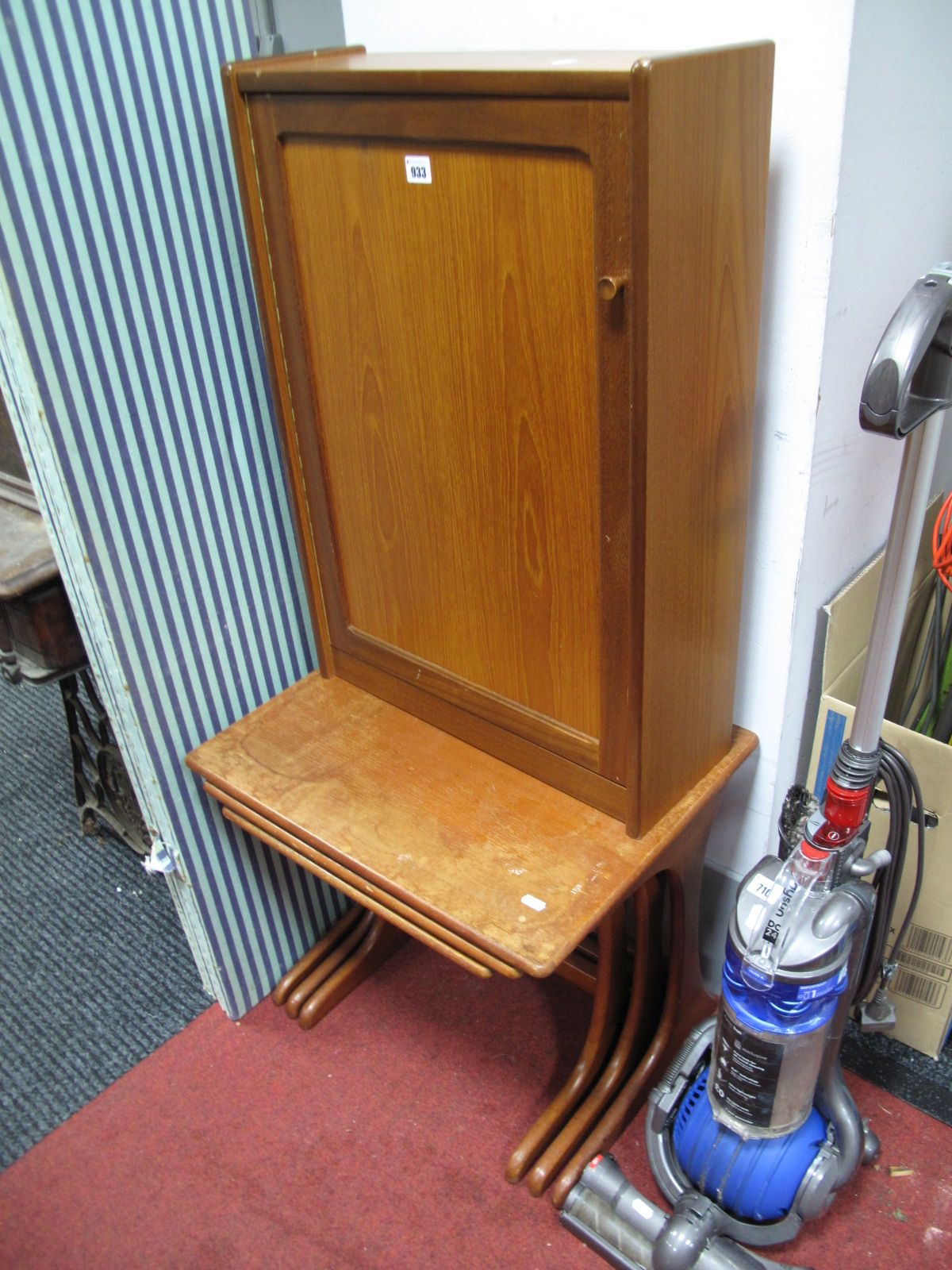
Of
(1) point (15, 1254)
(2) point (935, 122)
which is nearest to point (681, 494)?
(2) point (935, 122)

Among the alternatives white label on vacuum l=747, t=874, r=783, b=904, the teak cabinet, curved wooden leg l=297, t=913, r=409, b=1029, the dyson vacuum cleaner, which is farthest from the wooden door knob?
curved wooden leg l=297, t=913, r=409, b=1029

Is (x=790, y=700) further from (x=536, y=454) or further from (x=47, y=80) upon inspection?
(x=47, y=80)

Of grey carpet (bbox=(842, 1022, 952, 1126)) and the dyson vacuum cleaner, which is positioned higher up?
the dyson vacuum cleaner

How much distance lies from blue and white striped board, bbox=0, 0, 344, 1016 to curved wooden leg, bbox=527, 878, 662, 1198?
0.63m

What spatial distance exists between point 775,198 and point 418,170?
380 millimetres

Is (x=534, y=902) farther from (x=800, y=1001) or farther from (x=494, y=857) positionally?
(x=800, y=1001)

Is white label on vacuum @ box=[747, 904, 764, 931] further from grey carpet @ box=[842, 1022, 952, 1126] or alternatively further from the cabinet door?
grey carpet @ box=[842, 1022, 952, 1126]

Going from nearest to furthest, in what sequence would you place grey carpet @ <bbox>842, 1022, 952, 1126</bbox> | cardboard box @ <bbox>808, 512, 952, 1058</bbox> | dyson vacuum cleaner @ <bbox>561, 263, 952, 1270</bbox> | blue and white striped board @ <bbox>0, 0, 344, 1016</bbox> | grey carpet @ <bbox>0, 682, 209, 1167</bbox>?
dyson vacuum cleaner @ <bbox>561, 263, 952, 1270</bbox> → blue and white striped board @ <bbox>0, 0, 344, 1016</bbox> → cardboard box @ <bbox>808, 512, 952, 1058</bbox> → grey carpet @ <bbox>842, 1022, 952, 1126</bbox> → grey carpet @ <bbox>0, 682, 209, 1167</bbox>

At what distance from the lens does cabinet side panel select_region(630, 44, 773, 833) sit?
836 mm

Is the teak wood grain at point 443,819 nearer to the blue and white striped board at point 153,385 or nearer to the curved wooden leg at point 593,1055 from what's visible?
the blue and white striped board at point 153,385

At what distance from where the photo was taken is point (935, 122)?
3.67ft

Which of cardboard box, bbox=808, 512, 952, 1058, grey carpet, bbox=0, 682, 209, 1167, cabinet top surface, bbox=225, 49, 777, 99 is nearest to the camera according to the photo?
cabinet top surface, bbox=225, 49, 777, 99

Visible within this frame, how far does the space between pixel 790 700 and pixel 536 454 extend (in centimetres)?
54

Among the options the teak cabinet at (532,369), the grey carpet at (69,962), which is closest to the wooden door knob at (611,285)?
the teak cabinet at (532,369)
